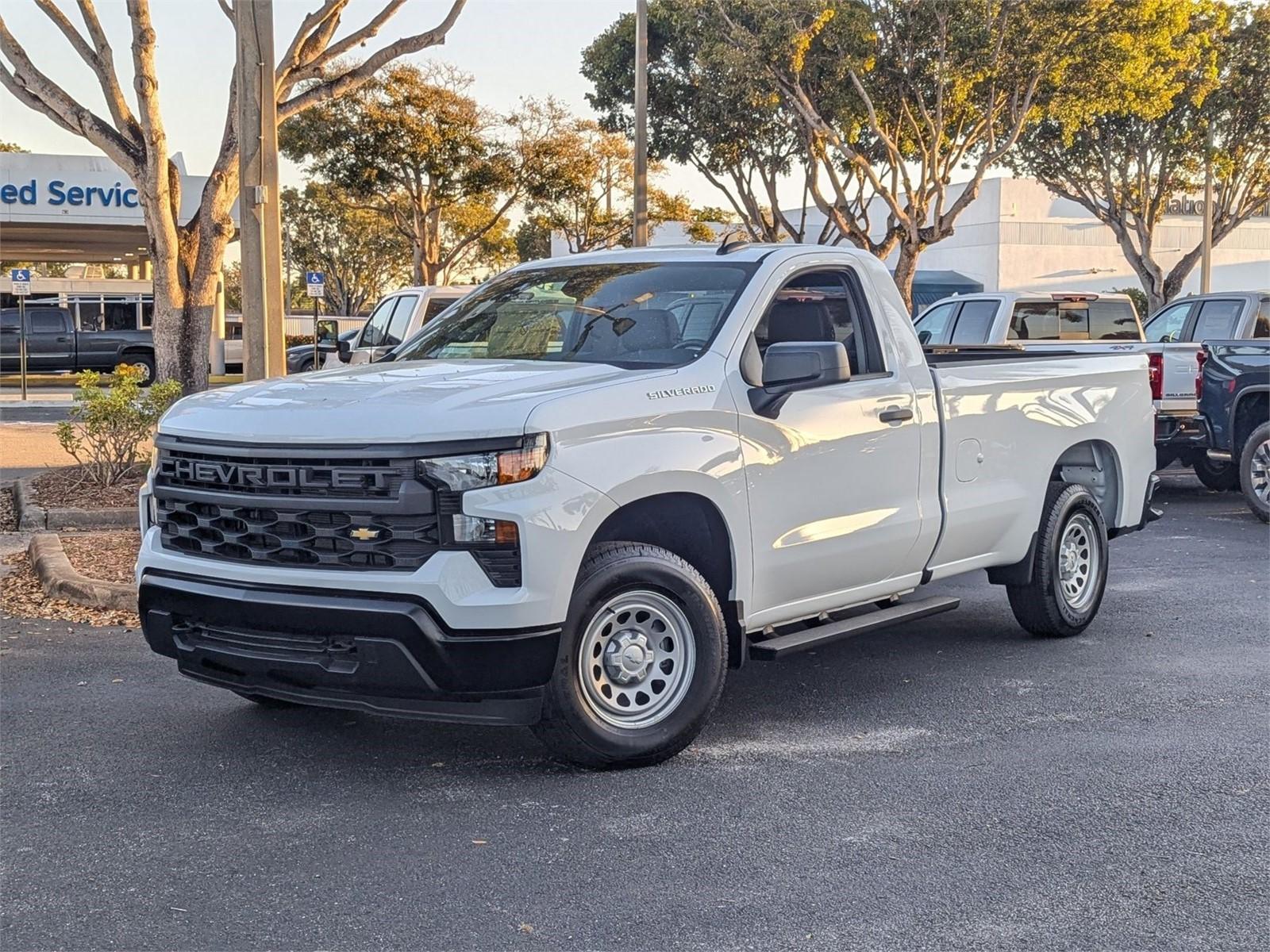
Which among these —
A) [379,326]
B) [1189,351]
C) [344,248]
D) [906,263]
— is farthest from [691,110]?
[344,248]

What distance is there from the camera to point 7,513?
11477 mm

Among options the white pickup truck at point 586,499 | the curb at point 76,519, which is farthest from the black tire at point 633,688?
the curb at point 76,519

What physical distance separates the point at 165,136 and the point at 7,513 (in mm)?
4720

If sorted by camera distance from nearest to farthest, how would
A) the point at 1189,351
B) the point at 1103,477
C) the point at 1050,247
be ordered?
the point at 1103,477 < the point at 1189,351 < the point at 1050,247

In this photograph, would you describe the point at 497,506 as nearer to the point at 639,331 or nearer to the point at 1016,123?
the point at 639,331

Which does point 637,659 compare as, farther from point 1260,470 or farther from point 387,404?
point 1260,470

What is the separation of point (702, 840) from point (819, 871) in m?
0.42

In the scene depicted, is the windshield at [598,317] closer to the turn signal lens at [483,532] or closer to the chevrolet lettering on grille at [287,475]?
the turn signal lens at [483,532]

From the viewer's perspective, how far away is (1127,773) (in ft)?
17.3

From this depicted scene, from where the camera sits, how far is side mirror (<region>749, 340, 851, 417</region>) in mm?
5602

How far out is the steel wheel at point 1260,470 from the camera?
12258mm

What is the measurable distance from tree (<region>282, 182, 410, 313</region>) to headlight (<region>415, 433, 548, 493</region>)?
197 ft

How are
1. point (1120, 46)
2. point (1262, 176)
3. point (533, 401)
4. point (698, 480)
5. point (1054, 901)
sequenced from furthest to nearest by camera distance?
point (1262, 176) < point (1120, 46) < point (698, 480) < point (533, 401) < point (1054, 901)

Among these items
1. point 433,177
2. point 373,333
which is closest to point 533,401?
point 373,333
